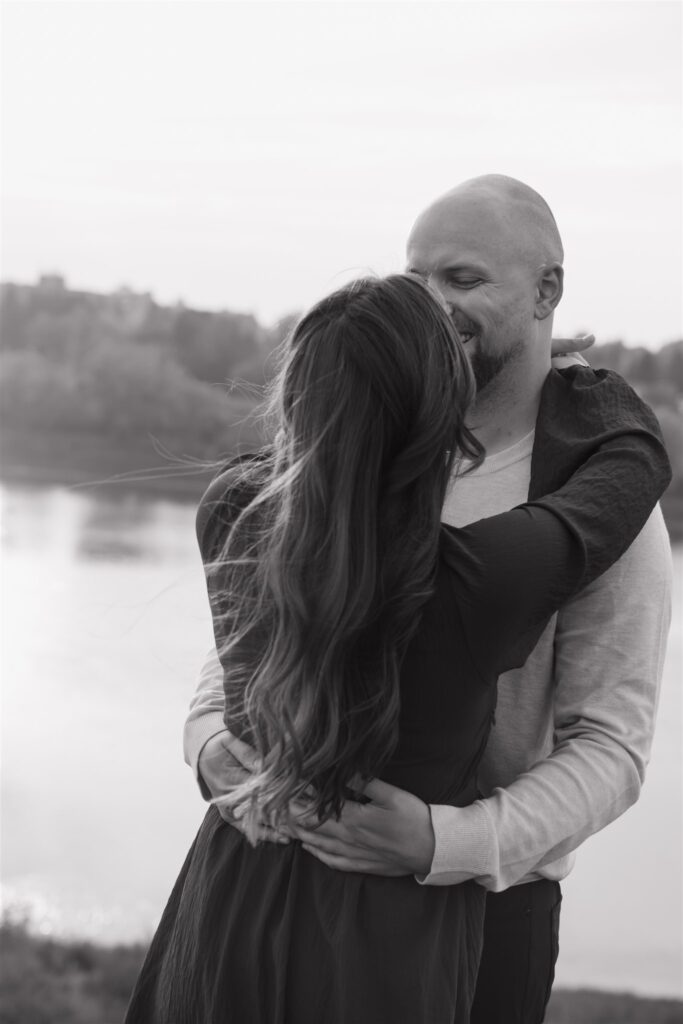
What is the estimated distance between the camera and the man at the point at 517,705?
115cm

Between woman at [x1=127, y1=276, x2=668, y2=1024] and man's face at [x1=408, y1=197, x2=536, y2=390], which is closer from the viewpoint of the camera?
woman at [x1=127, y1=276, x2=668, y2=1024]

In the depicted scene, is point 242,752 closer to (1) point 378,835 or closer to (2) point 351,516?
(1) point 378,835

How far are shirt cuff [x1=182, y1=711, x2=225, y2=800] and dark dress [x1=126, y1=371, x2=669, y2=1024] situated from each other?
0.06m

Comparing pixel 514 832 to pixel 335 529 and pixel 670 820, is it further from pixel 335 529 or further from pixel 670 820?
pixel 670 820

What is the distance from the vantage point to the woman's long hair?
100 centimetres

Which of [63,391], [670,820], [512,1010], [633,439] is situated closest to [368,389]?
[633,439]

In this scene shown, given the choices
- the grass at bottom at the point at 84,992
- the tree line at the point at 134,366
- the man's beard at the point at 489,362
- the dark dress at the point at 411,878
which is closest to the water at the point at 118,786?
the grass at bottom at the point at 84,992

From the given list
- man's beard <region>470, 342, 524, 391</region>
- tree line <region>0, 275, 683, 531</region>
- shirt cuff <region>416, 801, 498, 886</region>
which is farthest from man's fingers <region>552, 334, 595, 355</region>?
tree line <region>0, 275, 683, 531</region>

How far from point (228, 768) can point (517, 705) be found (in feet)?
1.25

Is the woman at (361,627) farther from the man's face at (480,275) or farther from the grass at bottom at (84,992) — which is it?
the grass at bottom at (84,992)

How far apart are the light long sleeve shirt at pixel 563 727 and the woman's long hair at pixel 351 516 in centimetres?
19

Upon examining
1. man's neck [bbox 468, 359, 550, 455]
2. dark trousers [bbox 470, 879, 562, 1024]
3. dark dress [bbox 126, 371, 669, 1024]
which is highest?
man's neck [bbox 468, 359, 550, 455]

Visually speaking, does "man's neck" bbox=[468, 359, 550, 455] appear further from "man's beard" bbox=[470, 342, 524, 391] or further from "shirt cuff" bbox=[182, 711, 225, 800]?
"shirt cuff" bbox=[182, 711, 225, 800]

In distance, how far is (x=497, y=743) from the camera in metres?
1.39
